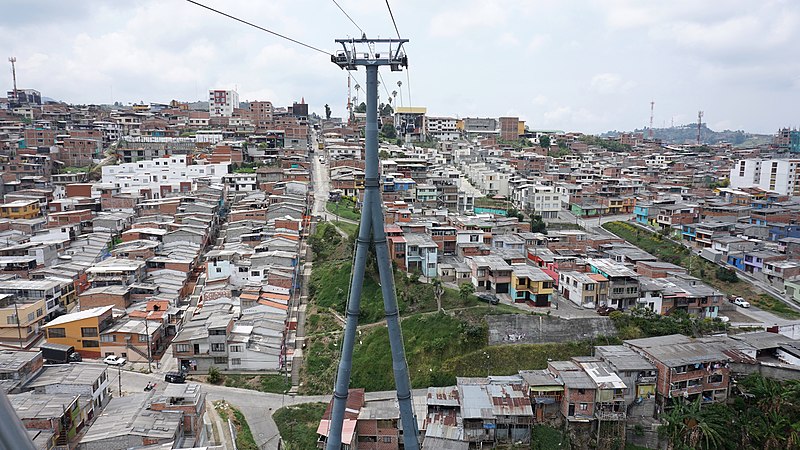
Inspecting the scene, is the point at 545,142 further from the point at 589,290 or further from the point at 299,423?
the point at 299,423

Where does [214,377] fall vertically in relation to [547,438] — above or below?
above

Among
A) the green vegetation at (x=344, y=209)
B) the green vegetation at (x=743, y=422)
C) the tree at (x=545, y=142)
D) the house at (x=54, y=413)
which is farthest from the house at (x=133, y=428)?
the tree at (x=545, y=142)

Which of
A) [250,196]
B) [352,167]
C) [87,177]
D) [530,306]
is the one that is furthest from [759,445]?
[87,177]

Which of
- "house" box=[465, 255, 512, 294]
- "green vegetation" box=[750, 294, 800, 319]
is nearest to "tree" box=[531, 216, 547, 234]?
"house" box=[465, 255, 512, 294]

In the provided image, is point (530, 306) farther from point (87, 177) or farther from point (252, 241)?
point (87, 177)

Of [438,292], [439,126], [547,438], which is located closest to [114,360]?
[438,292]

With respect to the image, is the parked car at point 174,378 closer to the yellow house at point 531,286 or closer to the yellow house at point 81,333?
the yellow house at point 81,333

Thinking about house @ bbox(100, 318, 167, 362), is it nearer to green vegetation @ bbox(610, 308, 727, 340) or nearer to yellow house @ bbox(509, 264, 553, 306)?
yellow house @ bbox(509, 264, 553, 306)
